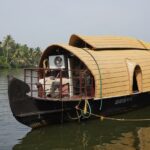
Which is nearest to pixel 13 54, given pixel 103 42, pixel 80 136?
pixel 103 42

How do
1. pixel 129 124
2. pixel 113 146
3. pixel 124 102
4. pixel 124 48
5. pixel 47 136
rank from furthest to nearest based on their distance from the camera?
pixel 124 48 < pixel 124 102 < pixel 129 124 < pixel 47 136 < pixel 113 146

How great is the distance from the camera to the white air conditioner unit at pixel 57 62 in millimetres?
11328

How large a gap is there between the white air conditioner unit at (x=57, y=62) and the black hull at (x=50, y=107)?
68.9 inches

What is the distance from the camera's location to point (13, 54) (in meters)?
66.4

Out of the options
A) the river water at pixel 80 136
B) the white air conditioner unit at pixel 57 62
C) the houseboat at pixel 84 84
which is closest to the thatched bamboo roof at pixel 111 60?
the houseboat at pixel 84 84

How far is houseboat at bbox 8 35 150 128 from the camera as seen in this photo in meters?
9.47

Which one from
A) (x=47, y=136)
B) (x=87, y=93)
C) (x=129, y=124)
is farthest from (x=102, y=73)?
(x=47, y=136)

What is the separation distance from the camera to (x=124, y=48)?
1273cm

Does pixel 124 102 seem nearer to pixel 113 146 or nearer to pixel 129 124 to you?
pixel 129 124

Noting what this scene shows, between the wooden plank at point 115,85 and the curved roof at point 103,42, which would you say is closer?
the wooden plank at point 115,85

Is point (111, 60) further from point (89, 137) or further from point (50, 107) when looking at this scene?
point (89, 137)

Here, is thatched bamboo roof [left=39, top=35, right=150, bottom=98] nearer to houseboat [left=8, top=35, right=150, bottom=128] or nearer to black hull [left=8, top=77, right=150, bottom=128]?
houseboat [left=8, top=35, right=150, bottom=128]

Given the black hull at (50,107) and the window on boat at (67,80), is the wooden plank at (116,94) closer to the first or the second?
the black hull at (50,107)

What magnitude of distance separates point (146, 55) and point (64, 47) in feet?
11.7
